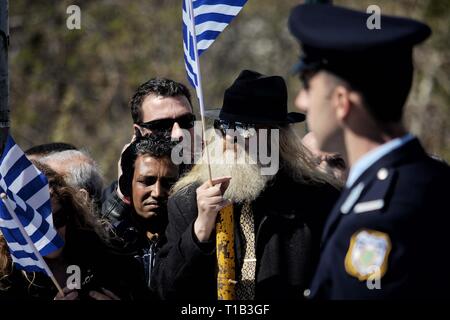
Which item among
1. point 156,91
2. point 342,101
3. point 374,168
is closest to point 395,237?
point 374,168

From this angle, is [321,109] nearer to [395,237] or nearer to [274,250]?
[395,237]

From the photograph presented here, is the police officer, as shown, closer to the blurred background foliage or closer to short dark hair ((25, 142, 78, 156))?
short dark hair ((25, 142, 78, 156))

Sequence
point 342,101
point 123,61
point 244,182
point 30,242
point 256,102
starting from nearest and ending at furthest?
point 342,101, point 30,242, point 244,182, point 256,102, point 123,61

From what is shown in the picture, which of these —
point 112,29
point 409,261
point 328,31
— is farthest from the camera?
point 112,29

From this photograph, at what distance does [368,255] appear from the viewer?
274cm

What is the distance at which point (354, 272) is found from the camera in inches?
109

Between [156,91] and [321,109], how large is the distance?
3.14m

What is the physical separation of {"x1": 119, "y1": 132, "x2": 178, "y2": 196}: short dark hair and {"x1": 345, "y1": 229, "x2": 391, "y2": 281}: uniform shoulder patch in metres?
2.64

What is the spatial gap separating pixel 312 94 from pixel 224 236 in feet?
4.82

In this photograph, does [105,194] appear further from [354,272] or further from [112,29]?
[112,29]

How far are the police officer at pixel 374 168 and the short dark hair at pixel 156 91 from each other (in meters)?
2.98

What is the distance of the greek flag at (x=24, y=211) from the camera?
4.19 meters

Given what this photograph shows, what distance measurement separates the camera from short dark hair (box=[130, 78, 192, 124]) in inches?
234
